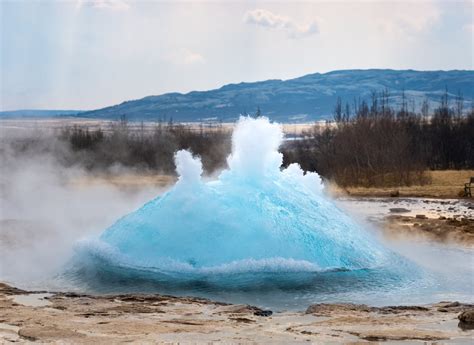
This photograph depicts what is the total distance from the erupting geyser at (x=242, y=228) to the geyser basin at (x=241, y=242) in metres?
0.01

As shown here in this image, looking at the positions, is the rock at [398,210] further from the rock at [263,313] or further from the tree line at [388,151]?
the rock at [263,313]

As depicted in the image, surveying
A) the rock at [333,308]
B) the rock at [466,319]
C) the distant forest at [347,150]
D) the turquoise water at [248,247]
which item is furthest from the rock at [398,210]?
the rock at [466,319]

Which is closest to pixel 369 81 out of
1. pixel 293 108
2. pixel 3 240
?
pixel 293 108

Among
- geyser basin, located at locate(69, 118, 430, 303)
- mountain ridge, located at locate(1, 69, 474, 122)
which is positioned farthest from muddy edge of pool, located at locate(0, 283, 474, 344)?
mountain ridge, located at locate(1, 69, 474, 122)

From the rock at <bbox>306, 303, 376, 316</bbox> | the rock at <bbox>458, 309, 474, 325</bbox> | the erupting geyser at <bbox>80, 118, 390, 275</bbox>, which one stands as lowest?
the rock at <bbox>306, 303, 376, 316</bbox>

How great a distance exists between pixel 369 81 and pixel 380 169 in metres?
162

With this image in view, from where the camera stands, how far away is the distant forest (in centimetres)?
3173

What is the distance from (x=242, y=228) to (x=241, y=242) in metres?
0.23

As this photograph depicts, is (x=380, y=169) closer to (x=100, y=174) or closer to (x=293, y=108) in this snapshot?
(x=100, y=174)

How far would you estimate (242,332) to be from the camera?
21.7 feet

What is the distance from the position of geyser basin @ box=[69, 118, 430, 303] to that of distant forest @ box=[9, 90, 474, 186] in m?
18.9

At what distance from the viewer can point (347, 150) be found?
1369 inches

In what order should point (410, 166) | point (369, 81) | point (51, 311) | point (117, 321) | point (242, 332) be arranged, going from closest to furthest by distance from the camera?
point (242, 332)
point (117, 321)
point (51, 311)
point (410, 166)
point (369, 81)

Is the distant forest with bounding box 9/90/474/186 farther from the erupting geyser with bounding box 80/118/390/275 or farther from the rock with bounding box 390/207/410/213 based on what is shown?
the erupting geyser with bounding box 80/118/390/275
